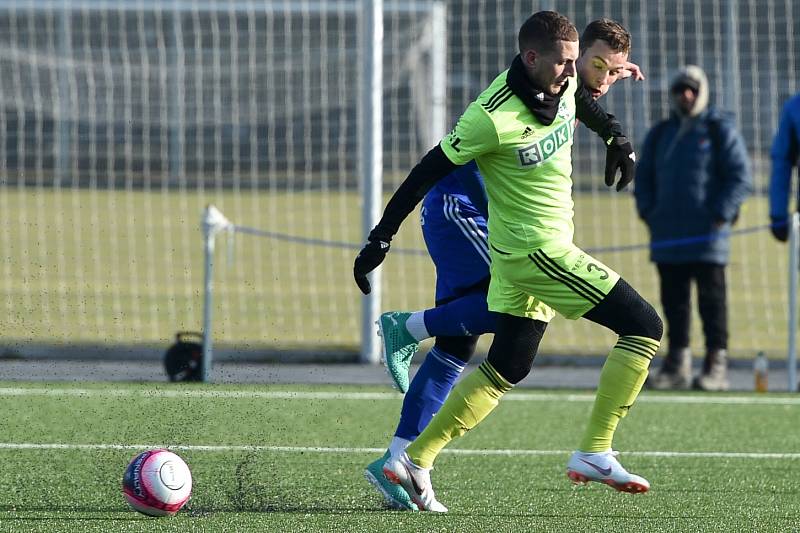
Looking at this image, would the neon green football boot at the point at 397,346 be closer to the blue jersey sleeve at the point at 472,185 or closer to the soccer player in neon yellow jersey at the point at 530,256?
the blue jersey sleeve at the point at 472,185

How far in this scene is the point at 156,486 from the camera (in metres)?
4.73

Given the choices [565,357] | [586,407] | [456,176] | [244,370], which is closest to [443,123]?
[565,357]

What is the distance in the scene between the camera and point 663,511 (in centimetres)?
507

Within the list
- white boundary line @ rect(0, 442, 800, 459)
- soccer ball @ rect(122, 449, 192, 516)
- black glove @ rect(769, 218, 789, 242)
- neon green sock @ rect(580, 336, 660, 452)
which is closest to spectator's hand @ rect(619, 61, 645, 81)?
neon green sock @ rect(580, 336, 660, 452)

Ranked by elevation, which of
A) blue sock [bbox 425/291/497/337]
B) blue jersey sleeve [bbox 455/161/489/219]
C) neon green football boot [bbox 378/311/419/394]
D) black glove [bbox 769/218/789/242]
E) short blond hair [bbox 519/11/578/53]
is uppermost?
short blond hair [bbox 519/11/578/53]

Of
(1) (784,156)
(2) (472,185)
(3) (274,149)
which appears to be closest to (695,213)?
(1) (784,156)

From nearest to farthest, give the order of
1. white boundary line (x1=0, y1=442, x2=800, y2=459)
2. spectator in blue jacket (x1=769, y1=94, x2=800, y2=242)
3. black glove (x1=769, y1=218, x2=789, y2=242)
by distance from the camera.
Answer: white boundary line (x1=0, y1=442, x2=800, y2=459)
spectator in blue jacket (x1=769, y1=94, x2=800, y2=242)
black glove (x1=769, y1=218, x2=789, y2=242)

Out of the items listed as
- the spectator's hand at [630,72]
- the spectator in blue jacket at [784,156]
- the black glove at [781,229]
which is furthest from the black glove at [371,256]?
the black glove at [781,229]

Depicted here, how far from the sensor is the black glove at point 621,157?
5.32 metres

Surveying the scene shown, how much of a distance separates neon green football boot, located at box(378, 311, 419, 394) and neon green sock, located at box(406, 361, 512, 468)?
0.71 m

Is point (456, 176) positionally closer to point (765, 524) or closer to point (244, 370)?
point (765, 524)

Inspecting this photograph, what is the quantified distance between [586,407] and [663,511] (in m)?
3.20

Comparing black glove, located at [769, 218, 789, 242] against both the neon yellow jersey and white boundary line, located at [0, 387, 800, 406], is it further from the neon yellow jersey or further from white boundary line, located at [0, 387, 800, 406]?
the neon yellow jersey

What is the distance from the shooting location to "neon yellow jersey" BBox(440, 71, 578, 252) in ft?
15.4
